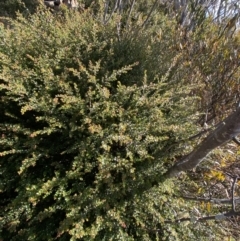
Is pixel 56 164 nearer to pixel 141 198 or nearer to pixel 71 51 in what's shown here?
pixel 141 198

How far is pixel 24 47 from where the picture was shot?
2.19 meters

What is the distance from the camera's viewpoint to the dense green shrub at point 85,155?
1.69 meters

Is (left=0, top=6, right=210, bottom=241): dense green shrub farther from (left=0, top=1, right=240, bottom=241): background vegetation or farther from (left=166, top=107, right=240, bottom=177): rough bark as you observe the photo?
(left=166, top=107, right=240, bottom=177): rough bark

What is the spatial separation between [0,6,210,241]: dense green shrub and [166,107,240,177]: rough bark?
27 centimetres

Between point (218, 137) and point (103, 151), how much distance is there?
828mm

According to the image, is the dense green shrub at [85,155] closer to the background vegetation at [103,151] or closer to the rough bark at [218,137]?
the background vegetation at [103,151]

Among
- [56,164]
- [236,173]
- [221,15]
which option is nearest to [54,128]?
[56,164]

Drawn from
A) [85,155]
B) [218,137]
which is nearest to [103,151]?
[85,155]

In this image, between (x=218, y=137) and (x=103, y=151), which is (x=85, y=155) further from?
(x=218, y=137)

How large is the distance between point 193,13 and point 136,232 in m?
2.43

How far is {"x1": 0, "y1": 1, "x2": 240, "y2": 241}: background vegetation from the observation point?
170cm

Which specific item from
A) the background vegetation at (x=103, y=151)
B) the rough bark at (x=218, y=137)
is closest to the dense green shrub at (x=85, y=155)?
the background vegetation at (x=103, y=151)

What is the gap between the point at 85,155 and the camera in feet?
5.78

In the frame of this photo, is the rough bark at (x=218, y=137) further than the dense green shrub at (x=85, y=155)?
No
